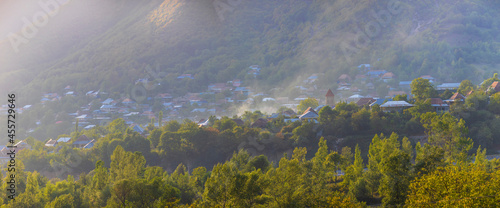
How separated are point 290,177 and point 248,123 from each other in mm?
22749

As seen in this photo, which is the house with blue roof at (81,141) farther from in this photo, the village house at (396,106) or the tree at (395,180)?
the tree at (395,180)

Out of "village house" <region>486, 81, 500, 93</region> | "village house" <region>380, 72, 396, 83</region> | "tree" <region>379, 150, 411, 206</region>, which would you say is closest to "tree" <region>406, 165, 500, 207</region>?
"tree" <region>379, 150, 411, 206</region>

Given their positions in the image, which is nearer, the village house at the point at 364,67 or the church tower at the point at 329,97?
the church tower at the point at 329,97

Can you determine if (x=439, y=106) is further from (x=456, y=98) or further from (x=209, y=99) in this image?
(x=209, y=99)

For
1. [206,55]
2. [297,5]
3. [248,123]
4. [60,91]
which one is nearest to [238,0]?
[297,5]

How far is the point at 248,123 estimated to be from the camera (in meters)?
47.7

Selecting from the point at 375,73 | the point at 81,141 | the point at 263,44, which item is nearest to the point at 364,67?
the point at 375,73

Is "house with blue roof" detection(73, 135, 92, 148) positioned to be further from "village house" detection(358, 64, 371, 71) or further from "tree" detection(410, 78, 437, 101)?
"village house" detection(358, 64, 371, 71)

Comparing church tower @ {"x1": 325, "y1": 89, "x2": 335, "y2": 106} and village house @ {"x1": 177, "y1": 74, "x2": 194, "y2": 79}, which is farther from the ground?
village house @ {"x1": 177, "y1": 74, "x2": 194, "y2": 79}

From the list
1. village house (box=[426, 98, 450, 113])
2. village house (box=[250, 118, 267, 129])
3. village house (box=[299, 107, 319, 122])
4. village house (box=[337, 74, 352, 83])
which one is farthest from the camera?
village house (box=[337, 74, 352, 83])

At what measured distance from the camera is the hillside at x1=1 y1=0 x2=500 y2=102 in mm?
85250

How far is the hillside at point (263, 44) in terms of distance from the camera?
8525 cm

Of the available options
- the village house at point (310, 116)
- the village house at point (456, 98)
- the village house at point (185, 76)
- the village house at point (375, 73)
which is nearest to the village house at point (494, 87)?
the village house at point (456, 98)

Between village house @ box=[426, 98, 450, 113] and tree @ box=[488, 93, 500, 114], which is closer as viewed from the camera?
tree @ box=[488, 93, 500, 114]
